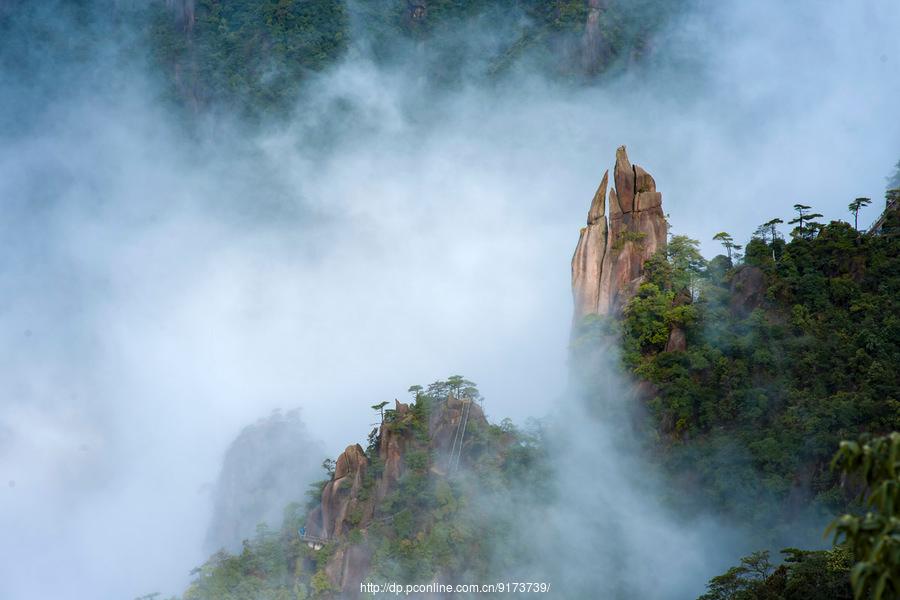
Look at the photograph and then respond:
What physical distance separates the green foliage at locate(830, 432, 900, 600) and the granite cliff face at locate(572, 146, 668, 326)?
43677mm

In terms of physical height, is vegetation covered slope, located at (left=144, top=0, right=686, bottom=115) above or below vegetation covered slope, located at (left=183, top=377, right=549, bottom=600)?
above

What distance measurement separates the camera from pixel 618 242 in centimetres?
6078

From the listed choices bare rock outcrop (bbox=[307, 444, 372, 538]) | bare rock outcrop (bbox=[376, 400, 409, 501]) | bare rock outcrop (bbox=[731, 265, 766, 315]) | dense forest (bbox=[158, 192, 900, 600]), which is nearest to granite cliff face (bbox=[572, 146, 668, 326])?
dense forest (bbox=[158, 192, 900, 600])

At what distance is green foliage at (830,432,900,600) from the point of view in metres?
13.9

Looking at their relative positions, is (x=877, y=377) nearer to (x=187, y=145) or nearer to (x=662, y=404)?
(x=662, y=404)

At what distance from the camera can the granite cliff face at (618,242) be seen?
59.8 m

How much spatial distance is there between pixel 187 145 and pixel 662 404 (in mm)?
95511

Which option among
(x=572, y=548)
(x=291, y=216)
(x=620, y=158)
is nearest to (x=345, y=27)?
(x=291, y=216)

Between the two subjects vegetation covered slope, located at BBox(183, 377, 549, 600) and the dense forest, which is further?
vegetation covered slope, located at BBox(183, 377, 549, 600)

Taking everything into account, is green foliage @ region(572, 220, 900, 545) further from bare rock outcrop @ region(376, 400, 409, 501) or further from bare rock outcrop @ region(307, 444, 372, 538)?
bare rock outcrop @ region(307, 444, 372, 538)

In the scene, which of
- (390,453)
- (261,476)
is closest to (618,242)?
(390,453)

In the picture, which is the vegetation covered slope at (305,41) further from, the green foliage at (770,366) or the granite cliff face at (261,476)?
the green foliage at (770,366)

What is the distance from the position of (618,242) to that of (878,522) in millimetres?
47012

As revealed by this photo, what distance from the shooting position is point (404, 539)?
2053 inches
